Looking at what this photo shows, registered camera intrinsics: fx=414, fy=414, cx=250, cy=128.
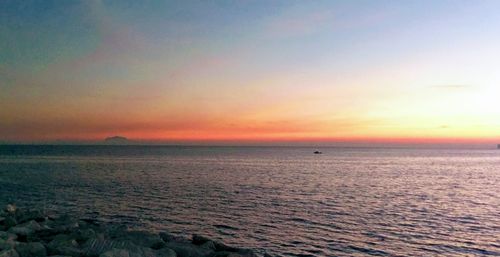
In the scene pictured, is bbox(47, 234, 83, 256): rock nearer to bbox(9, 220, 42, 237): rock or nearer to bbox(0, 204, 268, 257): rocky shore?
bbox(0, 204, 268, 257): rocky shore

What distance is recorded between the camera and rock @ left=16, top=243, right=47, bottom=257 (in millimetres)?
11616

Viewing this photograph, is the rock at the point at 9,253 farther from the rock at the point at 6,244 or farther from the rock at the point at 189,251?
the rock at the point at 189,251

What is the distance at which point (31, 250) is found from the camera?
1176 cm

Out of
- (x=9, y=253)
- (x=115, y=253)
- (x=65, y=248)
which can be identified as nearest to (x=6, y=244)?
(x=9, y=253)

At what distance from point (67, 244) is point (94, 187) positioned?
32.2 meters

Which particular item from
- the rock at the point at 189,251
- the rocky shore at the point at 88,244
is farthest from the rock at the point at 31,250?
the rock at the point at 189,251

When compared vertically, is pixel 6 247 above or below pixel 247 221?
above

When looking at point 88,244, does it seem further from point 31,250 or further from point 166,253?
point 166,253

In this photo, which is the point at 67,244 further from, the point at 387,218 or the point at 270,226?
the point at 387,218

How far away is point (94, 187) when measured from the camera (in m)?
42.9

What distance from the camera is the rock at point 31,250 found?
11.6m

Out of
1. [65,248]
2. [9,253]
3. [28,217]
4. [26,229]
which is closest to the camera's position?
[9,253]

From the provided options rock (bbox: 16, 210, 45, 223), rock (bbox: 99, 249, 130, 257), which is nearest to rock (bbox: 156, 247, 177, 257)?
rock (bbox: 99, 249, 130, 257)

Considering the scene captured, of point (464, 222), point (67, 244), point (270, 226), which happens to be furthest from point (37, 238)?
point (464, 222)
